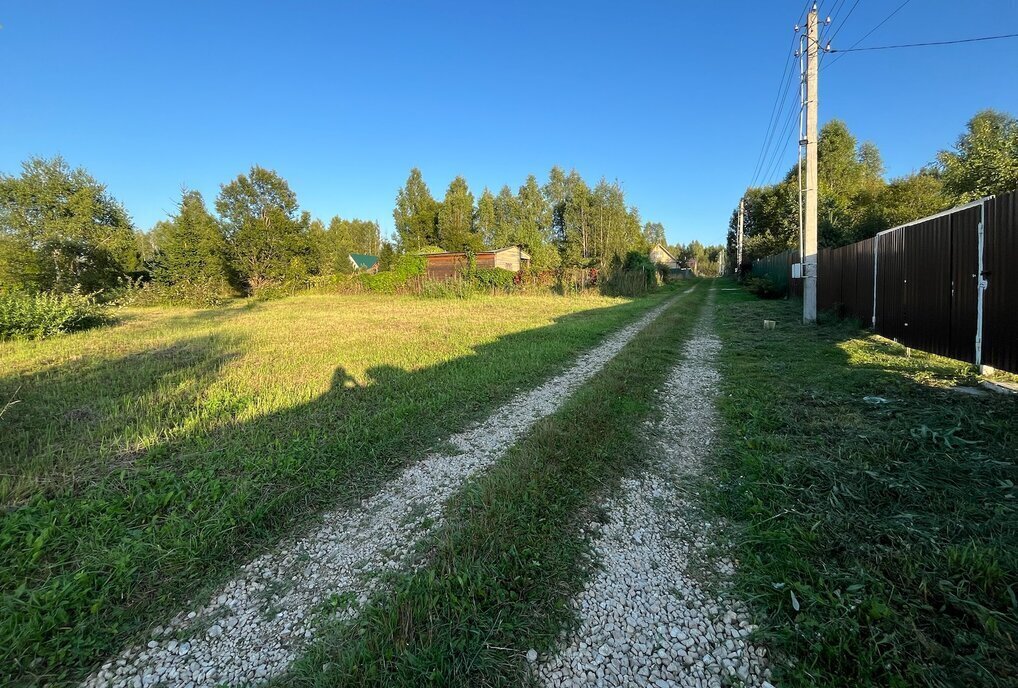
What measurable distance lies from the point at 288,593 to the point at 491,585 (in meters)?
1.13

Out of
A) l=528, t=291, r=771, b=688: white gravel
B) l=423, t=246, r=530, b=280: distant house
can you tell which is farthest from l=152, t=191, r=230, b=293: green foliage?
l=528, t=291, r=771, b=688: white gravel

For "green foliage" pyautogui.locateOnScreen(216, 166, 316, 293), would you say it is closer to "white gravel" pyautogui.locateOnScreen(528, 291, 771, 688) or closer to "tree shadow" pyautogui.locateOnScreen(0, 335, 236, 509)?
"tree shadow" pyautogui.locateOnScreen(0, 335, 236, 509)

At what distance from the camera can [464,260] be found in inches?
1099

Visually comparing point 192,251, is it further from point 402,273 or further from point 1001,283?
Answer: point 1001,283

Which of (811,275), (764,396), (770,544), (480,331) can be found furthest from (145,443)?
(811,275)

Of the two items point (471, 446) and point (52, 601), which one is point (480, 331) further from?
point (52, 601)

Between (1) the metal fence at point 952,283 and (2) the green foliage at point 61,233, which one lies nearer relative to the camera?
(1) the metal fence at point 952,283

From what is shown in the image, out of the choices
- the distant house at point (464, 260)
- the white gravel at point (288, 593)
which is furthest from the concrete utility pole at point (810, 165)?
the distant house at point (464, 260)

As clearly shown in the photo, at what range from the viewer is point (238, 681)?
5.81 ft

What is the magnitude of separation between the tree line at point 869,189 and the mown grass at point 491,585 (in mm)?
25170

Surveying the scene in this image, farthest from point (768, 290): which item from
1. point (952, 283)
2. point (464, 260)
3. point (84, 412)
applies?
point (84, 412)

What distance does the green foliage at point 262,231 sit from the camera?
91.3ft

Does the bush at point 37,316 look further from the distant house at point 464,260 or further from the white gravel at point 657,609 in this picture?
the distant house at point 464,260

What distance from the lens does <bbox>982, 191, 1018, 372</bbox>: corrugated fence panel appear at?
518 centimetres
